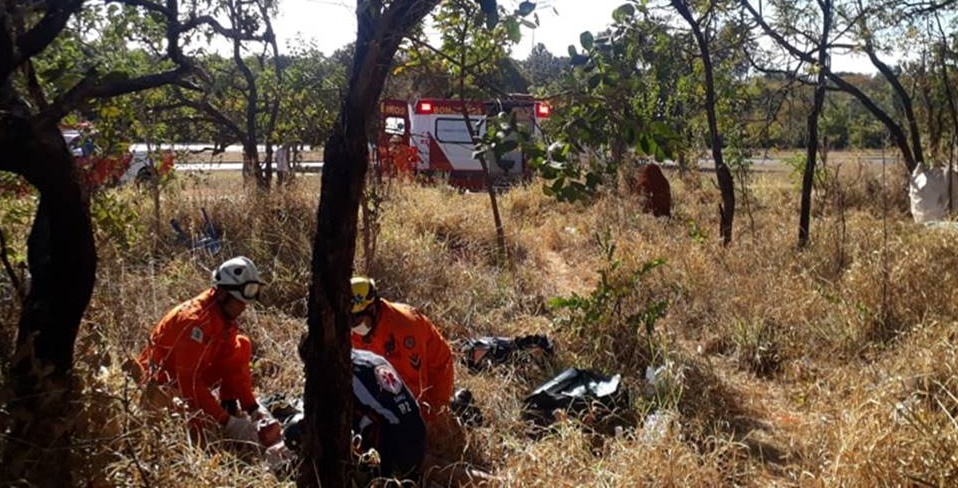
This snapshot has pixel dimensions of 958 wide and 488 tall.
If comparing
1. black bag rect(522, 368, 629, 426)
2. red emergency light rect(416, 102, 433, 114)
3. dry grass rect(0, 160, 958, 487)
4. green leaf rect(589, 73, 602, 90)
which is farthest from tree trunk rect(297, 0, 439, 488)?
red emergency light rect(416, 102, 433, 114)

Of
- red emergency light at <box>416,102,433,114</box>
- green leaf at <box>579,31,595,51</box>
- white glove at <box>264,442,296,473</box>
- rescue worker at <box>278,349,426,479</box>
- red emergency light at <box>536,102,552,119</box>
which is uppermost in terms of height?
red emergency light at <box>416,102,433,114</box>

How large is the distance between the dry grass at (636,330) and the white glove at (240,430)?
248 millimetres

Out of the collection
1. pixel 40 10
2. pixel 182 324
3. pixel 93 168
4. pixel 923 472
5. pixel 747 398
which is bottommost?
pixel 747 398

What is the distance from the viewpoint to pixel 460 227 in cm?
866

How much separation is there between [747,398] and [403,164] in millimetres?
7825

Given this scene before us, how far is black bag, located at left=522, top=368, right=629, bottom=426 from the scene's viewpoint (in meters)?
4.30

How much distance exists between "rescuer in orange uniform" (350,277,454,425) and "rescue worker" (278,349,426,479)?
69cm

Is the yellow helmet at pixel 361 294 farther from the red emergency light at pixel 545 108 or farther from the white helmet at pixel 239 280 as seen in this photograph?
the red emergency light at pixel 545 108

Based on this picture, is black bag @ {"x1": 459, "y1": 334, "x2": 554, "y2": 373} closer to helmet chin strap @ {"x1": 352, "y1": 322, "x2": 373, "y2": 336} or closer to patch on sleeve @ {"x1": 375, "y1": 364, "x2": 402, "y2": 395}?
helmet chin strap @ {"x1": 352, "y1": 322, "x2": 373, "y2": 336}

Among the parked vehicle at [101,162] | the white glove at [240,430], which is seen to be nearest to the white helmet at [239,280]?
the white glove at [240,430]

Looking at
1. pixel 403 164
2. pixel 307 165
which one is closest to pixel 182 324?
pixel 307 165

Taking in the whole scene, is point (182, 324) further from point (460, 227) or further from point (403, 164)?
point (403, 164)

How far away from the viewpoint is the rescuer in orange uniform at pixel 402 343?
13.1 ft

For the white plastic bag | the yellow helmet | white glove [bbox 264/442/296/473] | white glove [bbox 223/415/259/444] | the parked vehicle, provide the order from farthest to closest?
1. the white plastic bag
2. the parked vehicle
3. the yellow helmet
4. white glove [bbox 223/415/259/444]
5. white glove [bbox 264/442/296/473]
